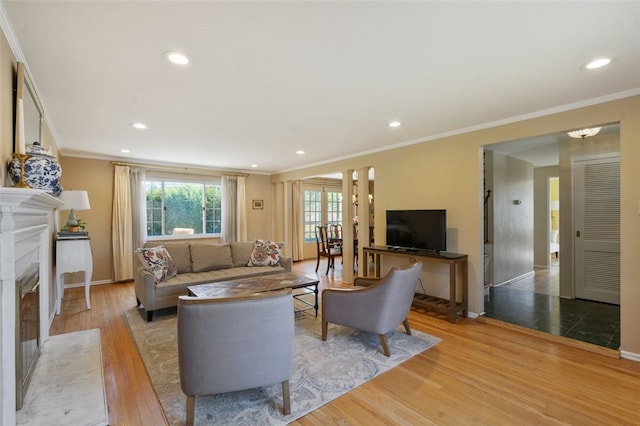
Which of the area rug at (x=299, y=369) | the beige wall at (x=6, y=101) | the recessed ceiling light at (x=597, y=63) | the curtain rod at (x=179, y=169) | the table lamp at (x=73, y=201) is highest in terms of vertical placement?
the recessed ceiling light at (x=597, y=63)

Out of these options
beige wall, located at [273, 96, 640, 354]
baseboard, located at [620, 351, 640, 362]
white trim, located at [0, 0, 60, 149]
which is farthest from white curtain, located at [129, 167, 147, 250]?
baseboard, located at [620, 351, 640, 362]

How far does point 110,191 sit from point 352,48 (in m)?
5.51

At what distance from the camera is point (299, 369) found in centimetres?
244

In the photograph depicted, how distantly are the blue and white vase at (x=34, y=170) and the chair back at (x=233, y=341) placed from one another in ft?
4.10

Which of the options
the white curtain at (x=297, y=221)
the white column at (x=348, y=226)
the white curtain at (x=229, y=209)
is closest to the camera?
the white column at (x=348, y=226)

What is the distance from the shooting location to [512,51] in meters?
1.95

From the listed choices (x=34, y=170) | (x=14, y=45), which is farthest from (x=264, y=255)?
(x=14, y=45)

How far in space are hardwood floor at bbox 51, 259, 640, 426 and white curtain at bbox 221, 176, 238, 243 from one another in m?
3.77

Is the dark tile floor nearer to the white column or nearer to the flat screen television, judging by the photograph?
the flat screen television

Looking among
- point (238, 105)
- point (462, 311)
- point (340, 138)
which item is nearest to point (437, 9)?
point (238, 105)

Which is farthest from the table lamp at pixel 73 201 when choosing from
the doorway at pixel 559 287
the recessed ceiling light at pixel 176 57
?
the doorway at pixel 559 287

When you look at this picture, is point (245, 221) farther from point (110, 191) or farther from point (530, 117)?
point (530, 117)

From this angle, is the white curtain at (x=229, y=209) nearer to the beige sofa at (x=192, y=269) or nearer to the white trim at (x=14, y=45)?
the beige sofa at (x=192, y=269)

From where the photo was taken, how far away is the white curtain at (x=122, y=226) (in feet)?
17.9
